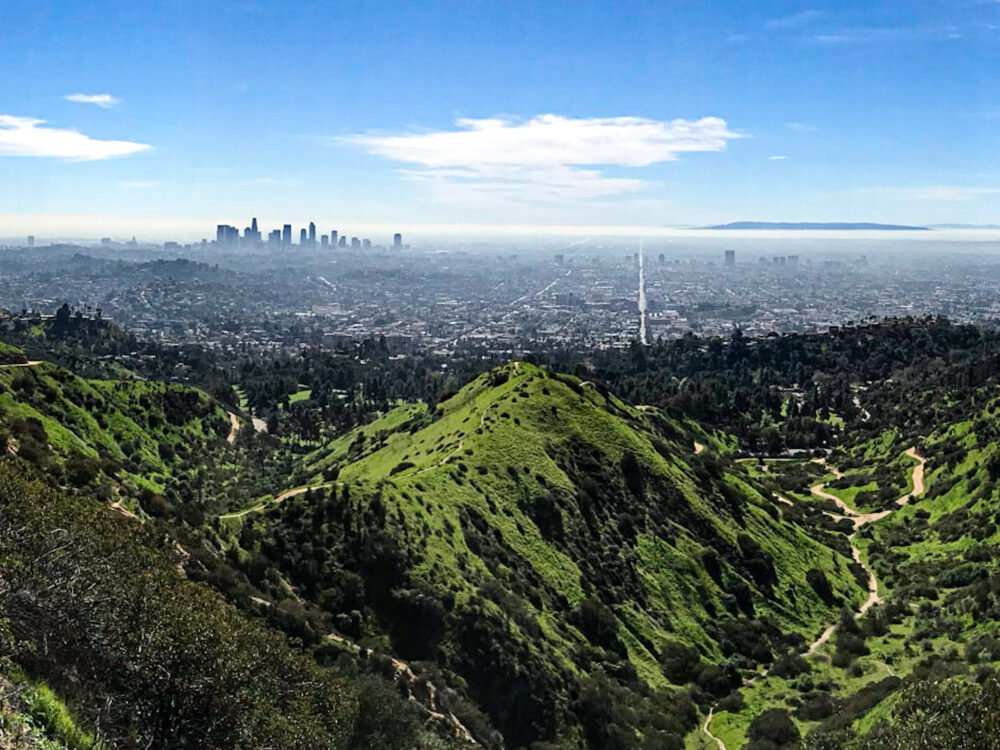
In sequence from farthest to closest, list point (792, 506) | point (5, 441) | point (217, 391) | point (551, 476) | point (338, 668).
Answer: point (217, 391) < point (792, 506) < point (551, 476) < point (5, 441) < point (338, 668)

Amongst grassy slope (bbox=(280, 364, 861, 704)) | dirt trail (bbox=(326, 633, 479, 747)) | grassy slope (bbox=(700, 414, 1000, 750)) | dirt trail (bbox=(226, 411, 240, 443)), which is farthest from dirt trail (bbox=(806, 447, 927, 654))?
dirt trail (bbox=(226, 411, 240, 443))

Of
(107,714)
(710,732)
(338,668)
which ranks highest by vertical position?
(107,714)

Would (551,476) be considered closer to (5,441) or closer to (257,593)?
(257,593)

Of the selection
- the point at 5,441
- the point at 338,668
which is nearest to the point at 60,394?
the point at 5,441

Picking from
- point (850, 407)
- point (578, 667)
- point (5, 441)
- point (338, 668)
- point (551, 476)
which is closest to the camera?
point (338, 668)

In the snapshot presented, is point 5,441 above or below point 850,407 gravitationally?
above

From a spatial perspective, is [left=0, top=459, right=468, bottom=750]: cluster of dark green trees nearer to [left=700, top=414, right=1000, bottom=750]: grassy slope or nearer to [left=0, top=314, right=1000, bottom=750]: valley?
[left=0, top=314, right=1000, bottom=750]: valley

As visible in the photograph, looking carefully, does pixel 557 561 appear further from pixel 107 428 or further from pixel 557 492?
pixel 107 428

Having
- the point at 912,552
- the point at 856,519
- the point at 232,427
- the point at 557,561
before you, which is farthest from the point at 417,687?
the point at 232,427
